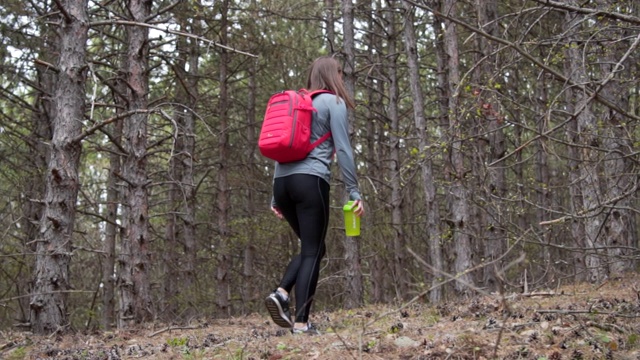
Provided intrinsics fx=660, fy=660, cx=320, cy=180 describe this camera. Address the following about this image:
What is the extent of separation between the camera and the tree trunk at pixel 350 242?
35.0 ft

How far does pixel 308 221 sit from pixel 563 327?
77.2 inches

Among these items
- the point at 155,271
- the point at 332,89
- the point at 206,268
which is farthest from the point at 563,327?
the point at 155,271

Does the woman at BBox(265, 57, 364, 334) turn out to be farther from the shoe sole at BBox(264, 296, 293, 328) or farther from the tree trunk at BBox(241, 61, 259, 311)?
the tree trunk at BBox(241, 61, 259, 311)

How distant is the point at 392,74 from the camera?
1423cm

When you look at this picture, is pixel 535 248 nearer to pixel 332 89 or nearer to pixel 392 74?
pixel 392 74

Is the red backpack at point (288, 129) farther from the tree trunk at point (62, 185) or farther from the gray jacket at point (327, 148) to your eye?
the tree trunk at point (62, 185)

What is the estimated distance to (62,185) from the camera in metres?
6.04

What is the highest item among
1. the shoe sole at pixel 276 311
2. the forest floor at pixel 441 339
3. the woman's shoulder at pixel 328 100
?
the woman's shoulder at pixel 328 100

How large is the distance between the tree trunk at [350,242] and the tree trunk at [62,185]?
5.09 metres

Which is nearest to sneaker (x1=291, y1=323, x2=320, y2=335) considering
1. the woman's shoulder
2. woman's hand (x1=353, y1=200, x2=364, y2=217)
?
woman's hand (x1=353, y1=200, x2=364, y2=217)

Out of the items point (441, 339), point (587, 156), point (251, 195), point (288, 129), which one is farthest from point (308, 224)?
point (251, 195)

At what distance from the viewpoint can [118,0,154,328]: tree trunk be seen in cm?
828

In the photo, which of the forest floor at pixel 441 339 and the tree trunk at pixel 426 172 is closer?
the forest floor at pixel 441 339

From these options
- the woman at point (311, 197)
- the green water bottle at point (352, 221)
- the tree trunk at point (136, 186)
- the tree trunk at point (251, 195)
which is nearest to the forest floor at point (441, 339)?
the woman at point (311, 197)
